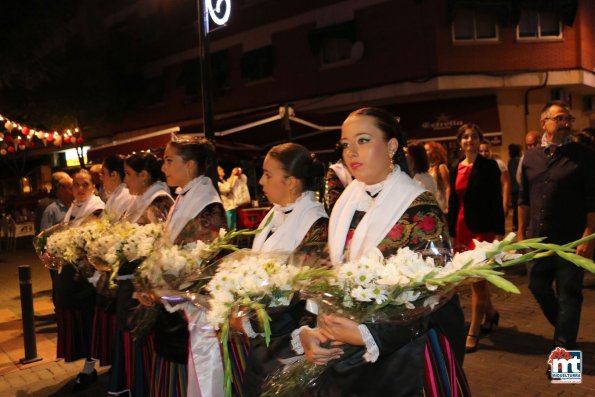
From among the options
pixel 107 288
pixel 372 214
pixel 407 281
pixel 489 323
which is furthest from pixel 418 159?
pixel 407 281

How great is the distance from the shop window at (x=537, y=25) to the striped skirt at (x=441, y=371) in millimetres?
17907

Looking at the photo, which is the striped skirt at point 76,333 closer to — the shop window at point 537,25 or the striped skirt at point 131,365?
the striped skirt at point 131,365

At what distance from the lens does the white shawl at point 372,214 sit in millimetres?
2438

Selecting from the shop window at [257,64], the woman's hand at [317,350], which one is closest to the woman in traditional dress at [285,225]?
the woman's hand at [317,350]

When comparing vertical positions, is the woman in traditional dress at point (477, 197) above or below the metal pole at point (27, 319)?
above

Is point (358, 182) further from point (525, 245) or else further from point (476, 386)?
point (476, 386)

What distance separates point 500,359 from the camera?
5105 mm

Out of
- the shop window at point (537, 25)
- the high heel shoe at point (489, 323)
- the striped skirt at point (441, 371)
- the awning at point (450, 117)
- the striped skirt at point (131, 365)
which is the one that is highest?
the shop window at point (537, 25)

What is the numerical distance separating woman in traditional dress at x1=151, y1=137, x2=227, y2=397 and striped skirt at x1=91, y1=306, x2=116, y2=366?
137cm

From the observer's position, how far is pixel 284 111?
392 inches

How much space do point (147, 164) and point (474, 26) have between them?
15.7 m

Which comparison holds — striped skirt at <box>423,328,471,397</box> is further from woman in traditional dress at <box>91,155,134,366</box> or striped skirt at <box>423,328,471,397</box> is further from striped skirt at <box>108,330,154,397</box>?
woman in traditional dress at <box>91,155,134,366</box>

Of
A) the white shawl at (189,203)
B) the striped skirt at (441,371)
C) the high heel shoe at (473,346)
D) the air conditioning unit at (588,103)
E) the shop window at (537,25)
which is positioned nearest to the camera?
the striped skirt at (441,371)

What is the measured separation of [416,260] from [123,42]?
1130 inches
